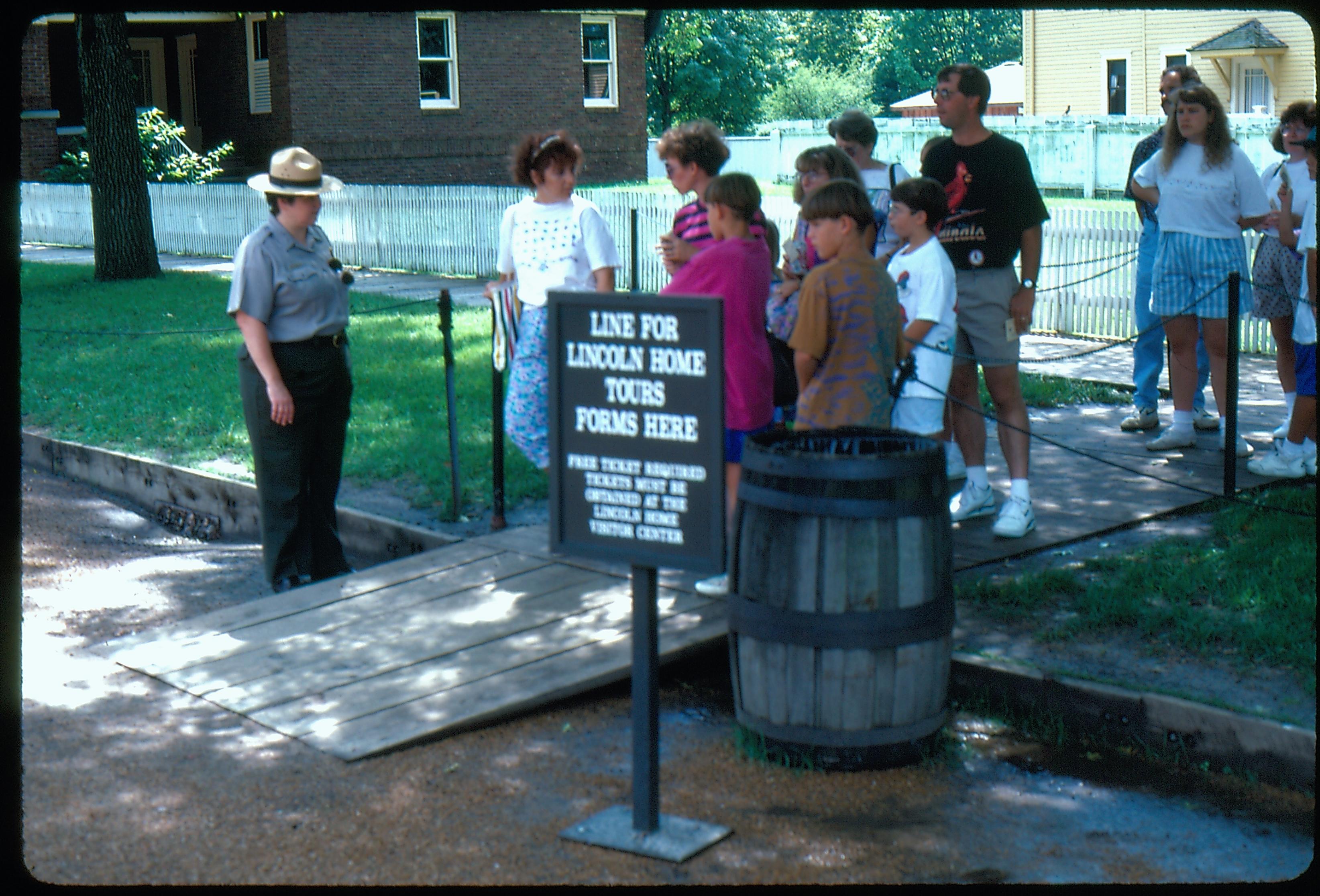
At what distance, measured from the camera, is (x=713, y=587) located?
20.2 feet

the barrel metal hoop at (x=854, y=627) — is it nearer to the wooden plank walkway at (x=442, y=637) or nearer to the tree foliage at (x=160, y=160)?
the wooden plank walkway at (x=442, y=637)

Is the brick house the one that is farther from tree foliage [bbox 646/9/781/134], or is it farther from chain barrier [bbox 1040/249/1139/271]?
tree foliage [bbox 646/9/781/134]

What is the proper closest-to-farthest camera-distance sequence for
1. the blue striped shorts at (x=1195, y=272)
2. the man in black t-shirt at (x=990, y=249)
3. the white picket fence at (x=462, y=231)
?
the man in black t-shirt at (x=990, y=249) → the blue striped shorts at (x=1195, y=272) → the white picket fence at (x=462, y=231)

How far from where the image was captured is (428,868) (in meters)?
4.09

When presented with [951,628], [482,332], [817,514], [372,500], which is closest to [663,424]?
[817,514]

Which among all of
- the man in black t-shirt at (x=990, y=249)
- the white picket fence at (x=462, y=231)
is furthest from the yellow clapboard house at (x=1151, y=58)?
the man in black t-shirt at (x=990, y=249)

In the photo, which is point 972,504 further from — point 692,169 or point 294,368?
point 294,368

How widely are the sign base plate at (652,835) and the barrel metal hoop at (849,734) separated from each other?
50 cm

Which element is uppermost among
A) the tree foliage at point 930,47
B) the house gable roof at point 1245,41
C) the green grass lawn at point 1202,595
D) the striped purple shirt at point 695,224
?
the tree foliage at point 930,47

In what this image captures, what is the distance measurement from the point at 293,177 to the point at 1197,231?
193 inches

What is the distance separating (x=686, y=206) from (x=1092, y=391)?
4.84 metres

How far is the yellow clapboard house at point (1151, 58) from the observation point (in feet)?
125

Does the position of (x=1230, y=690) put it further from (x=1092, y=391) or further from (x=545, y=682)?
(x=1092, y=391)

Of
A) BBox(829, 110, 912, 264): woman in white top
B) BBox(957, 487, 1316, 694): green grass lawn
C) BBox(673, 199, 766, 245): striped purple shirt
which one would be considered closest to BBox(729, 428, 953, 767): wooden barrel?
BBox(957, 487, 1316, 694): green grass lawn
